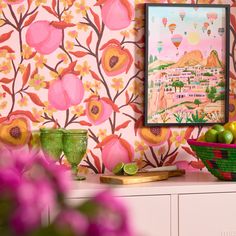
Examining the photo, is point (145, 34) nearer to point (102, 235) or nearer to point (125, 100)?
point (125, 100)

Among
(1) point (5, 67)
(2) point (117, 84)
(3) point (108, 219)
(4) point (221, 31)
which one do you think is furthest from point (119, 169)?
(3) point (108, 219)

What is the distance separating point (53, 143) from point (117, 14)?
0.66 meters

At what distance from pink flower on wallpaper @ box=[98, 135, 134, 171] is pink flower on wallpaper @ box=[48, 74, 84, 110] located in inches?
9.1

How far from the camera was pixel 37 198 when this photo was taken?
1.04ft

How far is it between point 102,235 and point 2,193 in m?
0.06

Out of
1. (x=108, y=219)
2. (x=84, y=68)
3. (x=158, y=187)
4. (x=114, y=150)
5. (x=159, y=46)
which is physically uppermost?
(x=159, y=46)

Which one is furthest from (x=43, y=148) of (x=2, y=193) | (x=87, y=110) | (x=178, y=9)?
(x=2, y=193)

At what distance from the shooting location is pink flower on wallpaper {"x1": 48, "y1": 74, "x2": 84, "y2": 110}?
2.41m

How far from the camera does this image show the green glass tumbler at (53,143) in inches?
90.2

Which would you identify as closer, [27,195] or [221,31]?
[27,195]

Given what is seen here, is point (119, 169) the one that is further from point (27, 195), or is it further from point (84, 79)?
point (27, 195)

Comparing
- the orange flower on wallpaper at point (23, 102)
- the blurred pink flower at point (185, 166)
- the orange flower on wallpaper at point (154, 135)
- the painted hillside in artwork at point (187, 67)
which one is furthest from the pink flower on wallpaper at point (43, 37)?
the blurred pink flower at point (185, 166)

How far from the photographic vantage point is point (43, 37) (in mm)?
2395

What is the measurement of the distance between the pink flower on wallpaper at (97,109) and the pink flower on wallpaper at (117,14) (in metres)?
0.33
